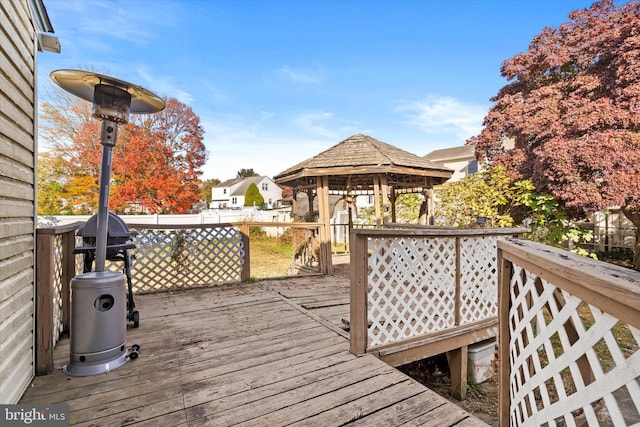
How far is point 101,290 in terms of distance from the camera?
93.0 inches

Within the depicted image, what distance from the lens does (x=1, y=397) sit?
1.71 meters

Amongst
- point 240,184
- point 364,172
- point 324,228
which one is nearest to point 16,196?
point 324,228

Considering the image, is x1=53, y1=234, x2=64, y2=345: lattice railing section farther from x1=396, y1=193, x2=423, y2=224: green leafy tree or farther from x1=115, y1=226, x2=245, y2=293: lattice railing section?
x1=396, y1=193, x2=423, y2=224: green leafy tree

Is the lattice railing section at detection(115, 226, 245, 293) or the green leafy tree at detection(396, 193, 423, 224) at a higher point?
the green leafy tree at detection(396, 193, 423, 224)

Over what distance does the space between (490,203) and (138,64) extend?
47.1ft

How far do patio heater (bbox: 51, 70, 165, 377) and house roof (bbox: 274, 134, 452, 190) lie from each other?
4.32 m

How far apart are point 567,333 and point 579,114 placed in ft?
24.6

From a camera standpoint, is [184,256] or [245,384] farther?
[184,256]

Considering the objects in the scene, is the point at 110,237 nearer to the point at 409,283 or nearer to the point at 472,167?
the point at 409,283

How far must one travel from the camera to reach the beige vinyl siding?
5.95 ft

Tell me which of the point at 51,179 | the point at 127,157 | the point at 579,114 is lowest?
the point at 51,179

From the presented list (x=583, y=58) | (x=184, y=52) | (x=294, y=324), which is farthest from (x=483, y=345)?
(x=184, y=52)

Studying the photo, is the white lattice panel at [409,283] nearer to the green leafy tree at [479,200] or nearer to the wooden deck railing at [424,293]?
the wooden deck railing at [424,293]

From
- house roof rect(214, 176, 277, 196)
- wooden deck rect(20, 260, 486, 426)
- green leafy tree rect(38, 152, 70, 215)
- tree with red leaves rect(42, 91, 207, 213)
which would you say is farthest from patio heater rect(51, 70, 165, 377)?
house roof rect(214, 176, 277, 196)
